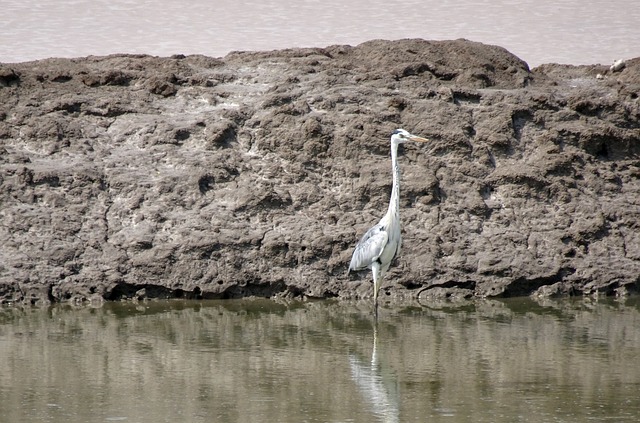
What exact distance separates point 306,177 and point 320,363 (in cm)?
416

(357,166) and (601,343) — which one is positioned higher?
(357,166)

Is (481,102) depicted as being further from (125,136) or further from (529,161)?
(125,136)

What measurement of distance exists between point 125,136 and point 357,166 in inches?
109

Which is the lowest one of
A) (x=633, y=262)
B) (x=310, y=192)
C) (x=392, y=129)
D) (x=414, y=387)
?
(x=414, y=387)

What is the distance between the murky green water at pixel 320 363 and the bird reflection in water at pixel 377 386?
0.07ft

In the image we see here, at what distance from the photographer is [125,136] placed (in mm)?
12719

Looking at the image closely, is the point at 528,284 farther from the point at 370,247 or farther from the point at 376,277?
the point at 370,247

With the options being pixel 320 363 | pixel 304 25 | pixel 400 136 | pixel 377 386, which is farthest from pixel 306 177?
pixel 304 25

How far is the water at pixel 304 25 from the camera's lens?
22969mm

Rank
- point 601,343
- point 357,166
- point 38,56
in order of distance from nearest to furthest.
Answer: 1. point 601,343
2. point 357,166
3. point 38,56

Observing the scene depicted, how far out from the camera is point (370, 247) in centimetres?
1080

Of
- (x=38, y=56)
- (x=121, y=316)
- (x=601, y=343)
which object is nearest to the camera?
(x=601, y=343)

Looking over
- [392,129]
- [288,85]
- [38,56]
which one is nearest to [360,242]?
[392,129]

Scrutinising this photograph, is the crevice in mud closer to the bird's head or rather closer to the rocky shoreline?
→ the rocky shoreline
